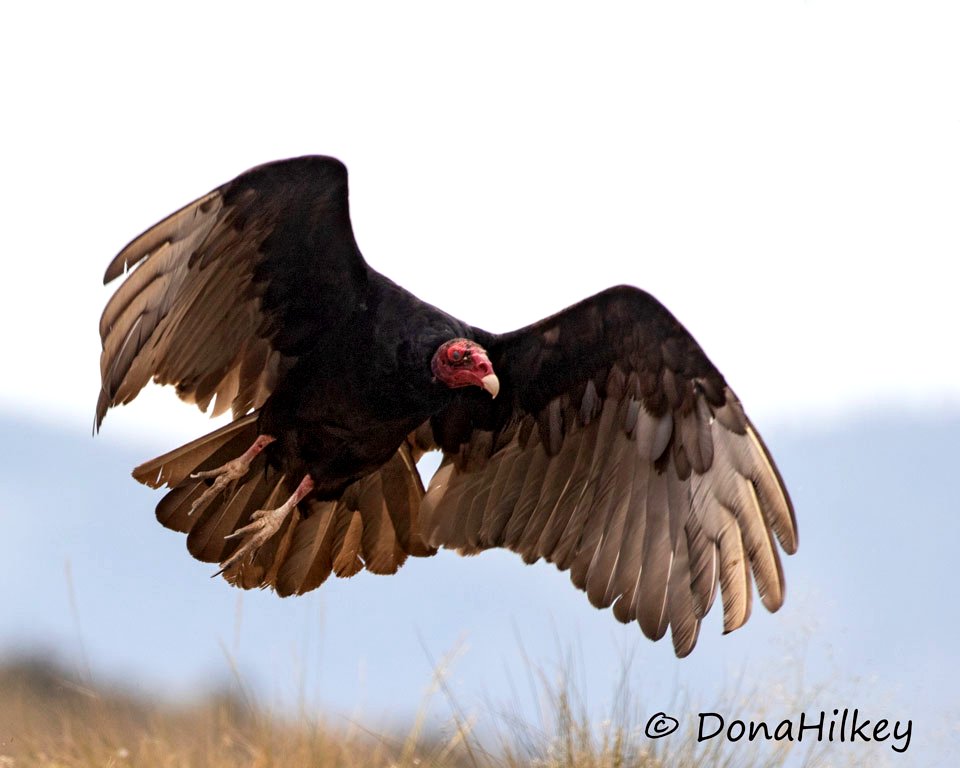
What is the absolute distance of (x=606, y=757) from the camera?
18.1 feet

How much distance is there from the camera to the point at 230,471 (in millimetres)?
5668

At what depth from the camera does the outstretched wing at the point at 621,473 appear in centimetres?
564

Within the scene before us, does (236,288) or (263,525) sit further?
Answer: (263,525)

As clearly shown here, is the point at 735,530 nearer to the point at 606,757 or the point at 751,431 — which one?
the point at 751,431

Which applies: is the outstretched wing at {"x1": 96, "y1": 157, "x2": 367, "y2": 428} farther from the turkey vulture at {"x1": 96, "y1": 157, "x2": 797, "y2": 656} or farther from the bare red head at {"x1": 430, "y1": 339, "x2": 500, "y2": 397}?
the bare red head at {"x1": 430, "y1": 339, "x2": 500, "y2": 397}

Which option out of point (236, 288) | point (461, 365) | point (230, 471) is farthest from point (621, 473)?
point (236, 288)

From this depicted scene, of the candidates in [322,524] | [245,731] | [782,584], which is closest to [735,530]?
[782,584]

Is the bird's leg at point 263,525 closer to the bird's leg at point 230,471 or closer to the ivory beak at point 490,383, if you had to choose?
the bird's leg at point 230,471

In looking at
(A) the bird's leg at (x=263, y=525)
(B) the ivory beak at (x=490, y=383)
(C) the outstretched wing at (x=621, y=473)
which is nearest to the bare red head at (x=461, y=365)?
(B) the ivory beak at (x=490, y=383)

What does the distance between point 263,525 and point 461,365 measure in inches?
43.1

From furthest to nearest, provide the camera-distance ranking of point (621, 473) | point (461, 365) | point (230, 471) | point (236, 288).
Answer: point (621, 473), point (230, 471), point (236, 288), point (461, 365)

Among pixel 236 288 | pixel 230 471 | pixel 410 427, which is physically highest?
pixel 236 288

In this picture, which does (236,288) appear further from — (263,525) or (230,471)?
(263,525)

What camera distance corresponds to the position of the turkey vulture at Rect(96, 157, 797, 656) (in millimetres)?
5359
